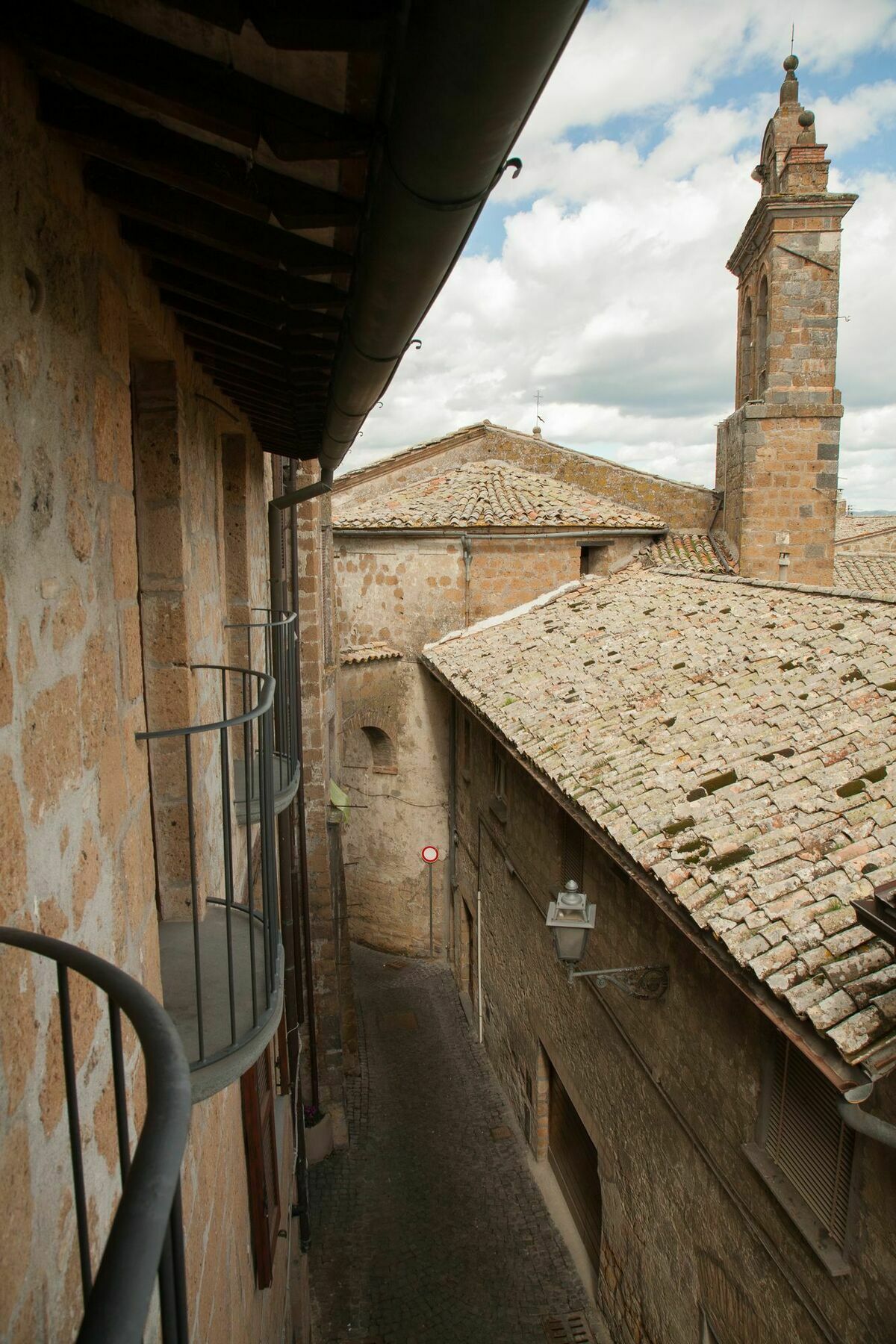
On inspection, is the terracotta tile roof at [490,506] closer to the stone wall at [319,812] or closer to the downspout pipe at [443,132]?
the stone wall at [319,812]

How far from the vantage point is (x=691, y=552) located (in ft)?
49.0

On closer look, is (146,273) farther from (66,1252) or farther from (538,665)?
(538,665)

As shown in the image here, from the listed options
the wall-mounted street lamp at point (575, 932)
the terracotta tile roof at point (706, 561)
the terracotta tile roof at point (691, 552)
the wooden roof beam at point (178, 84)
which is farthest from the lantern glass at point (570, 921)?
the terracotta tile roof at point (691, 552)

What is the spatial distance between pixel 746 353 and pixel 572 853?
36.9ft

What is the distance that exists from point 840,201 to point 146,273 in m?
13.5

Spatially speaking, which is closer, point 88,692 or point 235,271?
point 88,692

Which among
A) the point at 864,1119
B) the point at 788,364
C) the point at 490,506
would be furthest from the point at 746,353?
the point at 864,1119

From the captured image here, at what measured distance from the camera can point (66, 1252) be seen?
167 cm

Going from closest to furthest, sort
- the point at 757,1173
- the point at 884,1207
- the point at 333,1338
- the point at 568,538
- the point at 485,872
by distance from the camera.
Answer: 1. the point at 884,1207
2. the point at 757,1173
3. the point at 333,1338
4. the point at 485,872
5. the point at 568,538

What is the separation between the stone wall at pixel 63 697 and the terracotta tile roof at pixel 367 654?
10.7 m

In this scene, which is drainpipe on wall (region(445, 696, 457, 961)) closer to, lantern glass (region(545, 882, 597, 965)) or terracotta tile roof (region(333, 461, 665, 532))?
terracotta tile roof (region(333, 461, 665, 532))

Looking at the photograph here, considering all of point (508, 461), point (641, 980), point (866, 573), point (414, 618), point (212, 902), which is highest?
point (508, 461)

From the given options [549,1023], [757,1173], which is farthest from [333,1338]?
[757,1173]

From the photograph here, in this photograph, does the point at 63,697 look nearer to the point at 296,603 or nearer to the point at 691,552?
the point at 296,603
